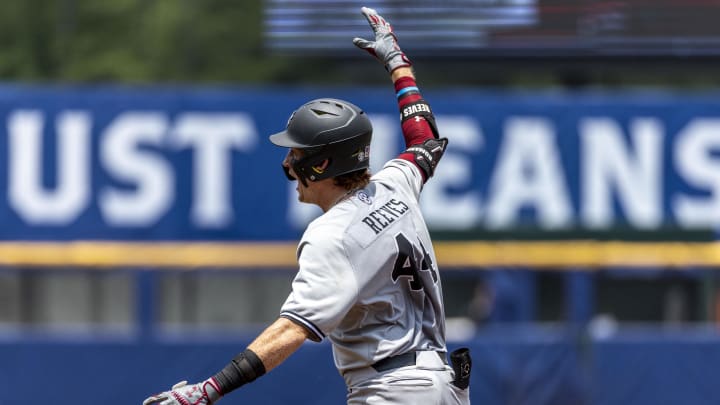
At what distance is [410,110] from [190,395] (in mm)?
1687

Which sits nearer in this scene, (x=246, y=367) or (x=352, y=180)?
(x=246, y=367)

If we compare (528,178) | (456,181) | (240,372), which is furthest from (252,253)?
(240,372)

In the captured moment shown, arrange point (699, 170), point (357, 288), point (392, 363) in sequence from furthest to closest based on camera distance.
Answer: point (699, 170), point (392, 363), point (357, 288)

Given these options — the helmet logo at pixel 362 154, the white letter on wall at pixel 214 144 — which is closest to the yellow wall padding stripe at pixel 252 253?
the white letter on wall at pixel 214 144

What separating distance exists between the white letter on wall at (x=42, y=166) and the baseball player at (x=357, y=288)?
690 cm

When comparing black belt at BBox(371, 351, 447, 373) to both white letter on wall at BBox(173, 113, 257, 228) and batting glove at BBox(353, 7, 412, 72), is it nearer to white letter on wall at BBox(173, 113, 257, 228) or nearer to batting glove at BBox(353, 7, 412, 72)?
batting glove at BBox(353, 7, 412, 72)

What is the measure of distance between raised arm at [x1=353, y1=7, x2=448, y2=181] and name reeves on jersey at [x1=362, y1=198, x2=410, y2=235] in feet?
1.38

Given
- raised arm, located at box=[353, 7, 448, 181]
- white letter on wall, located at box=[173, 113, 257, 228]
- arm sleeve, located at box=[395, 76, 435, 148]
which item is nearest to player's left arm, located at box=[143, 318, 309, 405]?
raised arm, located at box=[353, 7, 448, 181]

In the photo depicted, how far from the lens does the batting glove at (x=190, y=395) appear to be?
3986 millimetres

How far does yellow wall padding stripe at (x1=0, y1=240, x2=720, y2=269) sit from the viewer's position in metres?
11.0

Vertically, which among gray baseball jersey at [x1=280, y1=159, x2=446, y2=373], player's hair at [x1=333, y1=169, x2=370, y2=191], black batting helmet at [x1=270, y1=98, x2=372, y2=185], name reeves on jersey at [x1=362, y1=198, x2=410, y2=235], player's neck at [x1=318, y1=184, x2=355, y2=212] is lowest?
gray baseball jersey at [x1=280, y1=159, x2=446, y2=373]

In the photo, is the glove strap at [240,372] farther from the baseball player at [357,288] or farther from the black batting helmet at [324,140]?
the black batting helmet at [324,140]

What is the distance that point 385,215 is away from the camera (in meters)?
4.39

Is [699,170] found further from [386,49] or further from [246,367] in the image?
[246,367]
